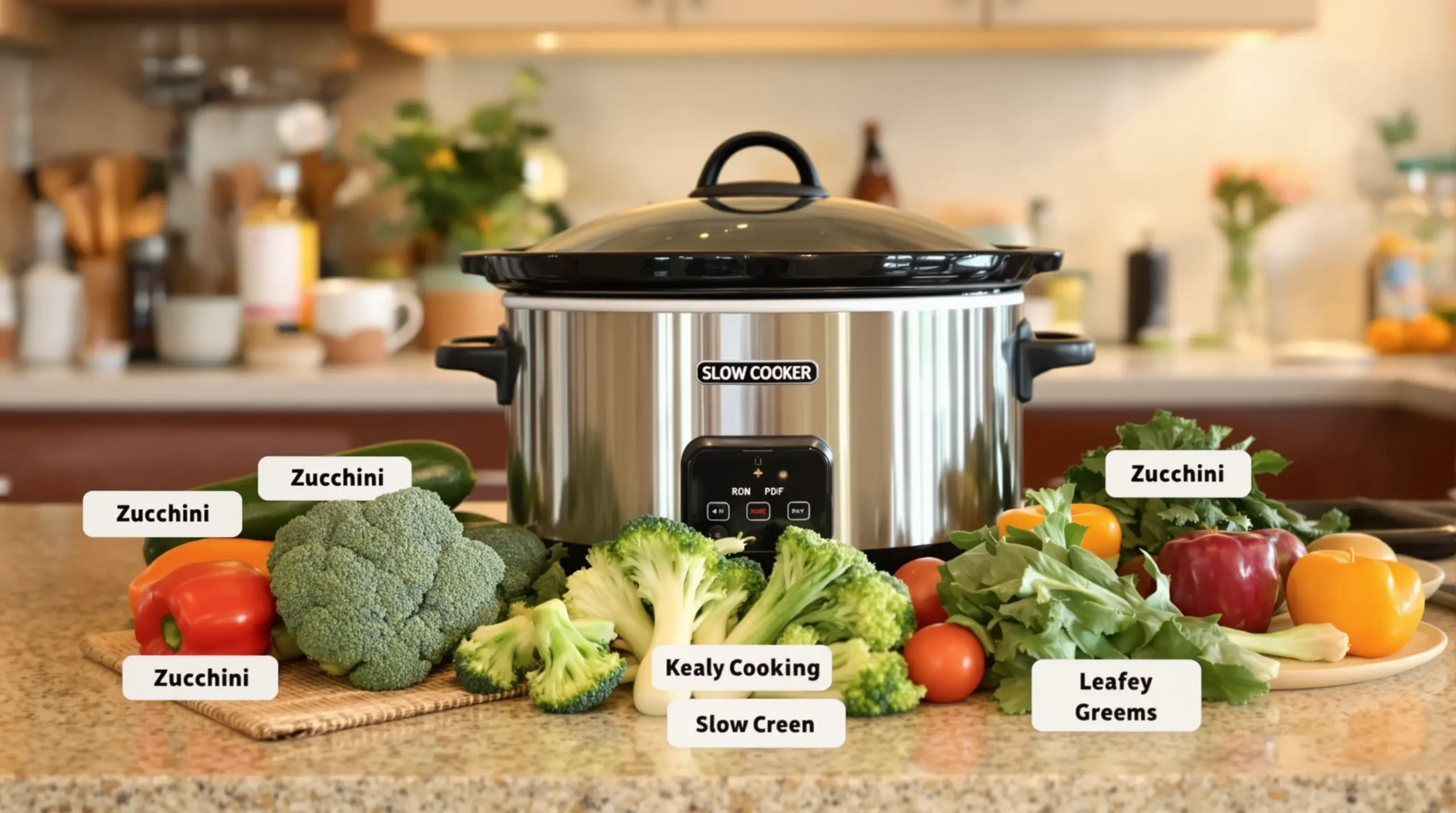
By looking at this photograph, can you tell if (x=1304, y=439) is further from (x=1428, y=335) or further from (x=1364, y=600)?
(x=1364, y=600)

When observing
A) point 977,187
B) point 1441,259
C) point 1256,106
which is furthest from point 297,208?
point 1441,259

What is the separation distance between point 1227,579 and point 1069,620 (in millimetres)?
138

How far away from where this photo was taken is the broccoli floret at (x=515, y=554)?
94 centimetres

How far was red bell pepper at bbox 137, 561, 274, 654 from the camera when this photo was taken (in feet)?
2.87

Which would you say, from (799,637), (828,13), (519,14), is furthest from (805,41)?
(799,637)

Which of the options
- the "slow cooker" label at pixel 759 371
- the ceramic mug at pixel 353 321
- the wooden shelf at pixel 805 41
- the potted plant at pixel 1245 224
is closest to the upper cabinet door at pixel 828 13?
the wooden shelf at pixel 805 41

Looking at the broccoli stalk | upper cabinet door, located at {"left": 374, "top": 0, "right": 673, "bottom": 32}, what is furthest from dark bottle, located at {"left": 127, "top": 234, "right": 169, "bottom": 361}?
the broccoli stalk

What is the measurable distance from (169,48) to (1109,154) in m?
2.04

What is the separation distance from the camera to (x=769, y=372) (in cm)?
96

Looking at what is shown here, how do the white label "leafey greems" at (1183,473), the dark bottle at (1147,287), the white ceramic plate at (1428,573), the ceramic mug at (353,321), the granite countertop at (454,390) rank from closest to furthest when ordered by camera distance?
the white label "leafey greems" at (1183,473) < the white ceramic plate at (1428,573) < the granite countertop at (454,390) < the ceramic mug at (353,321) < the dark bottle at (1147,287)

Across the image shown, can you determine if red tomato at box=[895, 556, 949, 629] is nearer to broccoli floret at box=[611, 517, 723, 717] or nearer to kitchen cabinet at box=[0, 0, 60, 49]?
broccoli floret at box=[611, 517, 723, 717]

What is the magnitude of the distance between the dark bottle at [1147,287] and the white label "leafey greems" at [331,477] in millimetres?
2494

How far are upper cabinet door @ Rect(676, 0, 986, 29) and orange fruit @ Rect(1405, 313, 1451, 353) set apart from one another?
106cm

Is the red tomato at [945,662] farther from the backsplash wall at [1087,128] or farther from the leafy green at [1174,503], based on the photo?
the backsplash wall at [1087,128]
